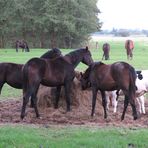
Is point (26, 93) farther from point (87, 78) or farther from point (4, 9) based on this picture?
point (4, 9)

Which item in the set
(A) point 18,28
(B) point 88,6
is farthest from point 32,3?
(B) point 88,6

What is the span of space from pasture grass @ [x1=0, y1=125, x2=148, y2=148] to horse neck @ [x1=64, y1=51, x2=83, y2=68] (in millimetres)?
3547

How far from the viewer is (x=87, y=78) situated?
496 inches

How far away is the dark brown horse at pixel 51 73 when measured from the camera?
37.5 ft

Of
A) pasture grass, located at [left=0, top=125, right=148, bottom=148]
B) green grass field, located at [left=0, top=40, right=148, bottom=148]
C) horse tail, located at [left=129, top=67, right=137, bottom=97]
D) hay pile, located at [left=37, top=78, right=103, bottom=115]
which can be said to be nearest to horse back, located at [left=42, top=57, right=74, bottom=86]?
hay pile, located at [left=37, top=78, right=103, bottom=115]

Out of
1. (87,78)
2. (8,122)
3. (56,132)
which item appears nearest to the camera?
(56,132)

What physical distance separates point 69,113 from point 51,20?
6304 cm

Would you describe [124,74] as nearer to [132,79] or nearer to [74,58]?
[132,79]

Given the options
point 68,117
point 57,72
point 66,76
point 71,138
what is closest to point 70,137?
point 71,138

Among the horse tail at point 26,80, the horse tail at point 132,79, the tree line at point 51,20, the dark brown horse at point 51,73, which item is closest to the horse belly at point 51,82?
the dark brown horse at point 51,73

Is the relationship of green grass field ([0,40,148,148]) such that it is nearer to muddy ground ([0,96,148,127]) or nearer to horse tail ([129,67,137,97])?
muddy ground ([0,96,148,127])

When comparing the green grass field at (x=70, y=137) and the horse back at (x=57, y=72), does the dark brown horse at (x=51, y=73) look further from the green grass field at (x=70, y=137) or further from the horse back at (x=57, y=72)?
the green grass field at (x=70, y=137)

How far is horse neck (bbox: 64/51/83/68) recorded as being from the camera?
12.4 meters

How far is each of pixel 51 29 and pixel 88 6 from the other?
8206mm
